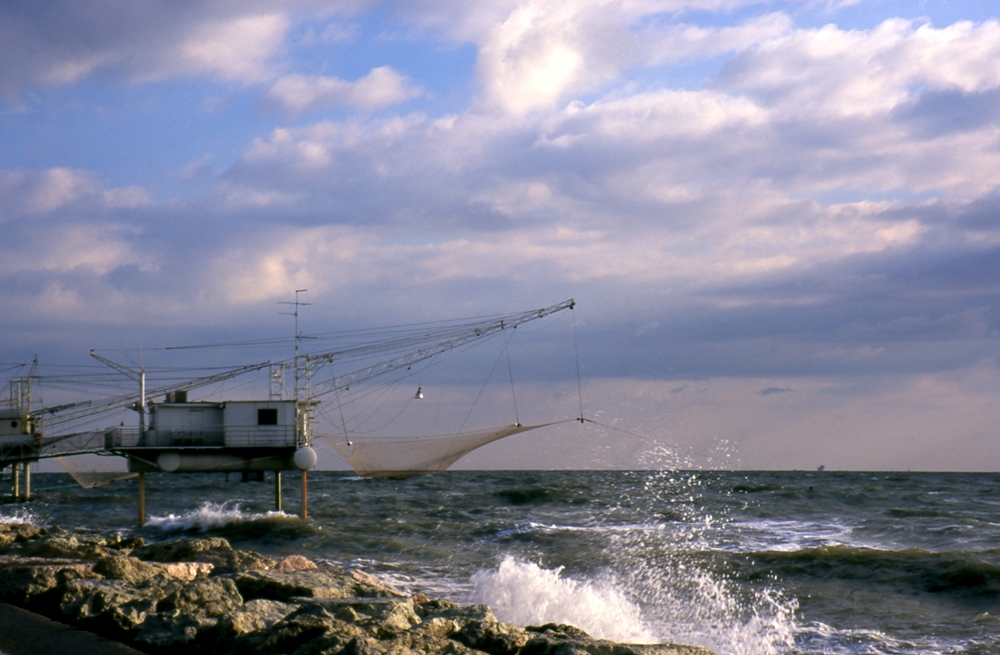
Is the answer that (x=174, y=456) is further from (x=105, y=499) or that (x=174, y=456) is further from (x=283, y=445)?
(x=105, y=499)

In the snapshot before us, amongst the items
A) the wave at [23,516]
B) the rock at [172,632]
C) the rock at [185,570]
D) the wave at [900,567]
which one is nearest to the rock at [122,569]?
the rock at [185,570]

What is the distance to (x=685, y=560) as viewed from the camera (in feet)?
86.8

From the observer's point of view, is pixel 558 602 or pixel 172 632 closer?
pixel 172 632

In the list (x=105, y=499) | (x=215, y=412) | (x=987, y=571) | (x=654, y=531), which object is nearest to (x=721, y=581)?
(x=987, y=571)

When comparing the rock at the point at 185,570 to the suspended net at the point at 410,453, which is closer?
the rock at the point at 185,570

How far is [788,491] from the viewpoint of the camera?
2581 inches

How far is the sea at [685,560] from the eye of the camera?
1755cm

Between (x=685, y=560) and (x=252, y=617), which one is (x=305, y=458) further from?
(x=252, y=617)

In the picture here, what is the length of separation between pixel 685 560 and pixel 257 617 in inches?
738

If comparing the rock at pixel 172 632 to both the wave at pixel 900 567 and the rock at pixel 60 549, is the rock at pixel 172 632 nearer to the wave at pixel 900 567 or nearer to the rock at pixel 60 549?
the rock at pixel 60 549

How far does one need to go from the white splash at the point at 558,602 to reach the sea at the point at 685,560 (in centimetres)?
5

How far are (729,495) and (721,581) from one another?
3910 cm

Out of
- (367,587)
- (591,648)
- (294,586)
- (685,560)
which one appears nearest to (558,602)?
(367,587)

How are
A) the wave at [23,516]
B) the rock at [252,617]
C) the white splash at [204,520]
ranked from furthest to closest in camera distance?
the wave at [23,516] < the white splash at [204,520] < the rock at [252,617]
